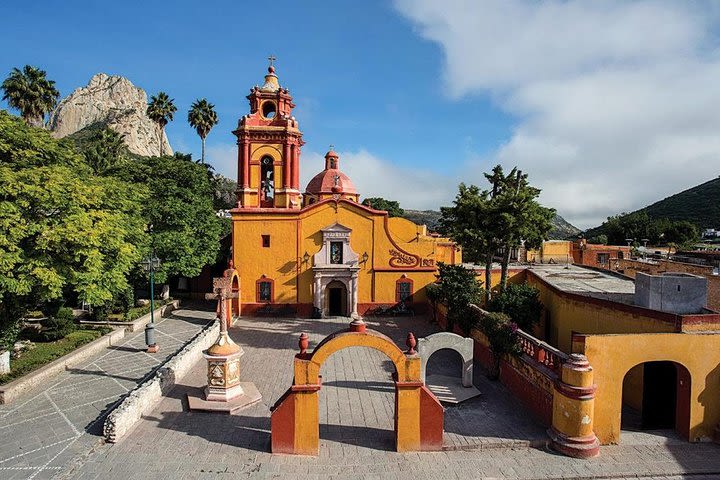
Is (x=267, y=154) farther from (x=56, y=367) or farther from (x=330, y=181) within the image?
(x=56, y=367)

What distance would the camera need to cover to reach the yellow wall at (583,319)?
492 inches

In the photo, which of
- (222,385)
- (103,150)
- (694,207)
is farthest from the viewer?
(694,207)

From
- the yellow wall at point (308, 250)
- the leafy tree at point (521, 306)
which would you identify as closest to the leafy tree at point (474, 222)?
the leafy tree at point (521, 306)

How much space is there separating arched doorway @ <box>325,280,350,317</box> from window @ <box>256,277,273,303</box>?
132 inches

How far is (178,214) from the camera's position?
2450 cm

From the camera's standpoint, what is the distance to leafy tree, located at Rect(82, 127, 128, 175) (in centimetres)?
3294

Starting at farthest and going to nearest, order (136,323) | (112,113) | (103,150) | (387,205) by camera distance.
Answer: (112,113) → (387,205) → (103,150) → (136,323)

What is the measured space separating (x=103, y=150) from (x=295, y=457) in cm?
3392

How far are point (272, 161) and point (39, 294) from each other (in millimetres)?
16653

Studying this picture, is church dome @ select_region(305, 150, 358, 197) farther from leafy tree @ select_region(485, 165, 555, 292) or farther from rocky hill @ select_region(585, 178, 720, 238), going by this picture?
rocky hill @ select_region(585, 178, 720, 238)

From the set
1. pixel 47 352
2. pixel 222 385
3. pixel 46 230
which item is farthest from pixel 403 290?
pixel 46 230

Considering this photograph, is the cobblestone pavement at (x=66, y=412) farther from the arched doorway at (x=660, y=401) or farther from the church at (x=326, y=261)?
the arched doorway at (x=660, y=401)

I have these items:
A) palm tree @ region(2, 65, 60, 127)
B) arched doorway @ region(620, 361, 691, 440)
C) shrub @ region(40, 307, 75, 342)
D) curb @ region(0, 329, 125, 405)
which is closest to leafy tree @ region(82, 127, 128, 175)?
palm tree @ region(2, 65, 60, 127)

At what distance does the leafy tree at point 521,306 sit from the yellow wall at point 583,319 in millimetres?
726
